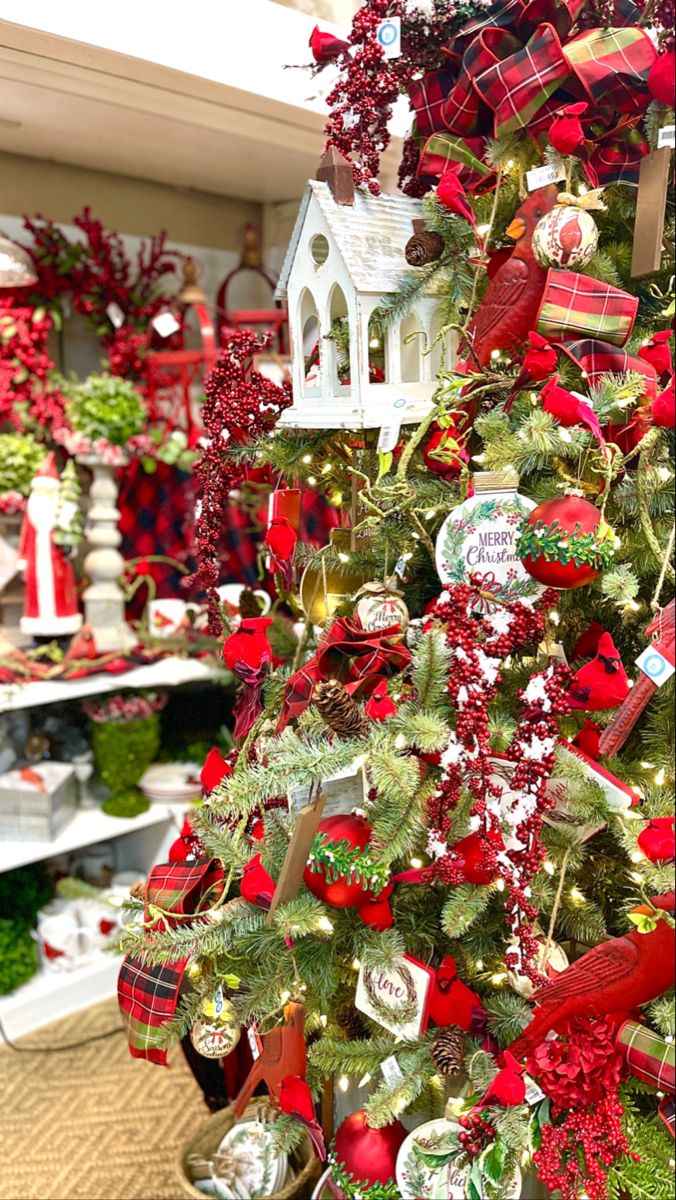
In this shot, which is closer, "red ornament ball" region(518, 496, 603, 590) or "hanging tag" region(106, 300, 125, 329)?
"red ornament ball" region(518, 496, 603, 590)

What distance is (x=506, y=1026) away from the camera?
110cm

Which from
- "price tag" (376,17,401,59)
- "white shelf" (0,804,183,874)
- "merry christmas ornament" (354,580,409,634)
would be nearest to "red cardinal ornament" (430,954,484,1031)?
"merry christmas ornament" (354,580,409,634)

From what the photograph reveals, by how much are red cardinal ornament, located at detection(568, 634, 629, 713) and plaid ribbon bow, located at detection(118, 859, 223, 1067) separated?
1.74 ft

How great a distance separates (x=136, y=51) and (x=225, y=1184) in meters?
1.74

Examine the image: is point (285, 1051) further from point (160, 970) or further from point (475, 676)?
point (475, 676)

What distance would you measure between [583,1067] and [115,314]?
5.91ft

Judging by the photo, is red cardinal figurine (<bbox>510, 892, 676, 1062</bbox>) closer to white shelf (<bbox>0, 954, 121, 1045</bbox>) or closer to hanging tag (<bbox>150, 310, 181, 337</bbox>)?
white shelf (<bbox>0, 954, 121, 1045</bbox>)

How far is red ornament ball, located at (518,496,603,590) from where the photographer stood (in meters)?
0.92

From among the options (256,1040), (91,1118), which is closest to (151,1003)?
(256,1040)

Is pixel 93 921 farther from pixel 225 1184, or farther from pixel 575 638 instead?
pixel 575 638

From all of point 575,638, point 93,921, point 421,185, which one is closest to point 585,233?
point 421,185

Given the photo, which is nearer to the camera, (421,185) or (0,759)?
(421,185)

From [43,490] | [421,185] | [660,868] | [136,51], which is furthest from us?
[43,490]

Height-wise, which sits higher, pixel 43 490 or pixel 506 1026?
pixel 43 490
